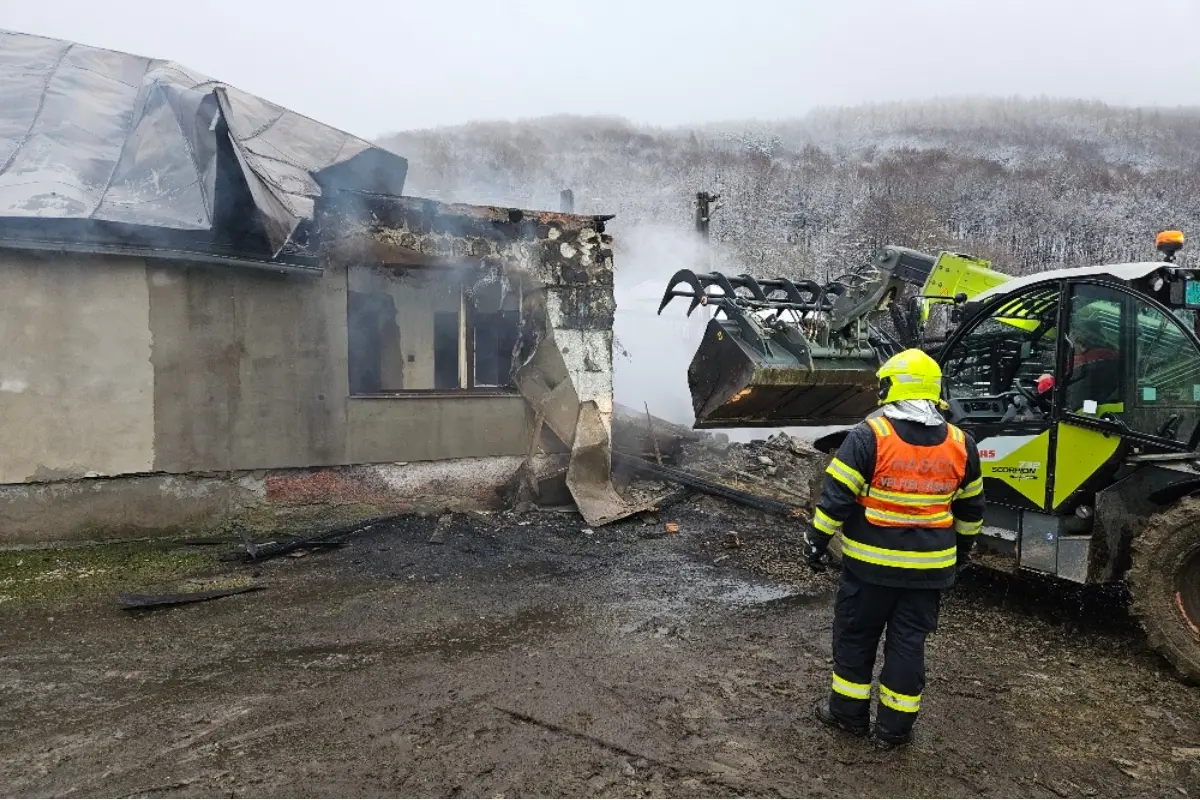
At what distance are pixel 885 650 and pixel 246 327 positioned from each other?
641 cm

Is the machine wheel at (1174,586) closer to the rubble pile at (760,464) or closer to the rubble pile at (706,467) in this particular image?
the rubble pile at (706,467)

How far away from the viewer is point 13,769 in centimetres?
308

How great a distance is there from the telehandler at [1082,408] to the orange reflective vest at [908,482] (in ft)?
5.75

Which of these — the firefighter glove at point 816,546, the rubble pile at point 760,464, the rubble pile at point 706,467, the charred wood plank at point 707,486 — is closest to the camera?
the firefighter glove at point 816,546

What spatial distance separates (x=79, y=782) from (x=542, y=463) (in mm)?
5707

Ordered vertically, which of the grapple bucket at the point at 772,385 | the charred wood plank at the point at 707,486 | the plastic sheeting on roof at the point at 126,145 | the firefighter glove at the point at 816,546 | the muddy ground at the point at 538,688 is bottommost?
the charred wood plank at the point at 707,486

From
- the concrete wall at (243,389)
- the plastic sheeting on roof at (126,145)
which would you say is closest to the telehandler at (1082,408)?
the concrete wall at (243,389)

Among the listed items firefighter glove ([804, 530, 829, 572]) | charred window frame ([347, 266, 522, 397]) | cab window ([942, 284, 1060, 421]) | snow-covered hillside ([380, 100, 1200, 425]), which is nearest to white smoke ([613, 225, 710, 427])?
snow-covered hillside ([380, 100, 1200, 425])

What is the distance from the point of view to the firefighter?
3.26 m

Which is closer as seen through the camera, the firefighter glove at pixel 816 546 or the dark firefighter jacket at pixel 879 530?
the dark firefighter jacket at pixel 879 530

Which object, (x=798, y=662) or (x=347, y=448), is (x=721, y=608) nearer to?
(x=798, y=662)

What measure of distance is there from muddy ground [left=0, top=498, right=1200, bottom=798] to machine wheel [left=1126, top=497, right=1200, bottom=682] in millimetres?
211

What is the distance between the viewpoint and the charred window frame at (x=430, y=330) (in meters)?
7.88

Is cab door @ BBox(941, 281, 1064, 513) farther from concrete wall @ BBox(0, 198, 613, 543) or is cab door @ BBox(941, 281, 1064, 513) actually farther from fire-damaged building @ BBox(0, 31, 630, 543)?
concrete wall @ BBox(0, 198, 613, 543)
